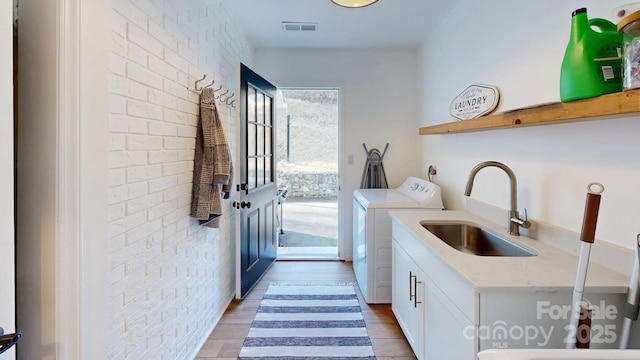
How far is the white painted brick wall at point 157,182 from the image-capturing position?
4.16 feet

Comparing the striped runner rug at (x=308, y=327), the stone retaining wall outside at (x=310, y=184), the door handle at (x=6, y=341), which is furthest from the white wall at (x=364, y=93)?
the door handle at (x=6, y=341)

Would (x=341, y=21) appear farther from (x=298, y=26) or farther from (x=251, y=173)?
(x=251, y=173)

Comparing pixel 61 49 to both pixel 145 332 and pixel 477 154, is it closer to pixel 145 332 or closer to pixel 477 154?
pixel 145 332

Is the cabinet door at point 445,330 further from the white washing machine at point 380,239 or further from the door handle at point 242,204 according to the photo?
the door handle at point 242,204

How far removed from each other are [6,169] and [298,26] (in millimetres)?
2754

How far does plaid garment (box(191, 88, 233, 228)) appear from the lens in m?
1.93

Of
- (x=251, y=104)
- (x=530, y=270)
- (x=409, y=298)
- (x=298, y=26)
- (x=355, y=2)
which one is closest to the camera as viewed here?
(x=530, y=270)

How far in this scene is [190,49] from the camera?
1916 millimetres

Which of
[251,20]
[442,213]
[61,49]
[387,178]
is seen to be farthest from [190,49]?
[387,178]

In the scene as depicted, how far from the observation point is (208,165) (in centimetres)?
196

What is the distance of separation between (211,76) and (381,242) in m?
1.83

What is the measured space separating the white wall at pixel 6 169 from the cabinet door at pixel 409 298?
5.26 ft

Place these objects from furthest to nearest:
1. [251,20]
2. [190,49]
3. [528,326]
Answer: [251,20]
[190,49]
[528,326]

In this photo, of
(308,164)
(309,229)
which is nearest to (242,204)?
(309,229)
